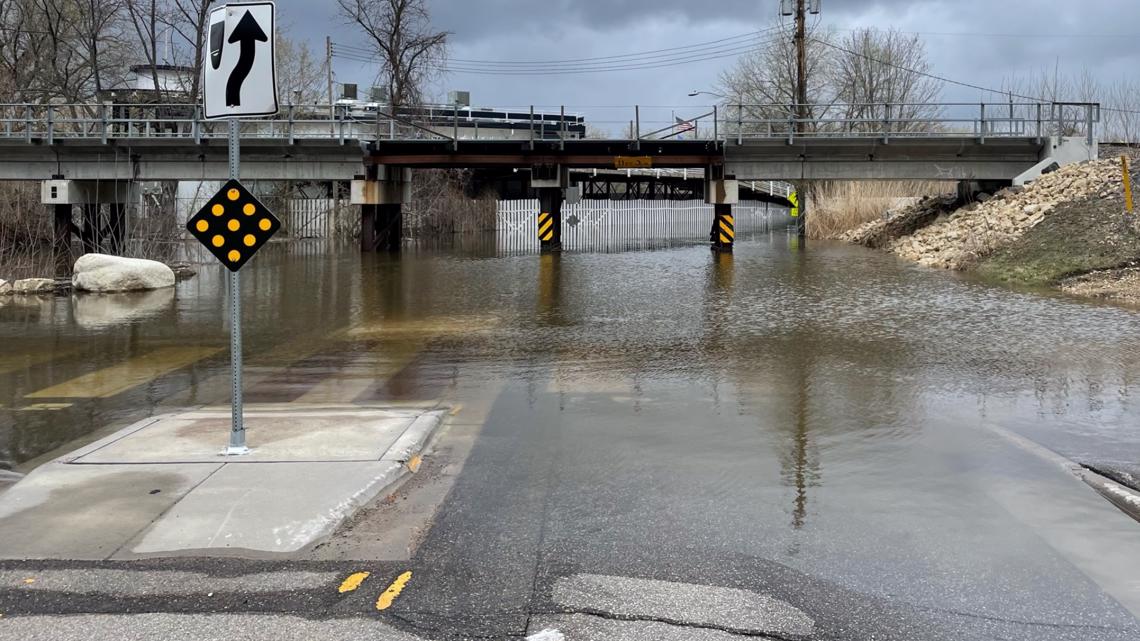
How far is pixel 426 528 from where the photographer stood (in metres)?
5.87

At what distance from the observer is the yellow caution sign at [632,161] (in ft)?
111

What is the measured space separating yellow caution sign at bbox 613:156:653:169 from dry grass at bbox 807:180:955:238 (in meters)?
14.0

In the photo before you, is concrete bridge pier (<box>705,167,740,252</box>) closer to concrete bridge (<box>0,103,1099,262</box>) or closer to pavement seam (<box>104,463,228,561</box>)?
concrete bridge (<box>0,103,1099,262</box>)

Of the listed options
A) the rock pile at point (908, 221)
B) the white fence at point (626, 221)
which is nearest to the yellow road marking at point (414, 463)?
the rock pile at point (908, 221)

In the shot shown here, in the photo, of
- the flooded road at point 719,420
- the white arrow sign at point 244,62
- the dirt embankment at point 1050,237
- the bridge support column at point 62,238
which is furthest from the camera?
the bridge support column at point 62,238

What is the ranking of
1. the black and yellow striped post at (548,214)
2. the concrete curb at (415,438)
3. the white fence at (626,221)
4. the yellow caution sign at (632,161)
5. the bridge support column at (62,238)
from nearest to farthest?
the concrete curb at (415,438), the bridge support column at (62,238), the yellow caution sign at (632,161), the black and yellow striped post at (548,214), the white fence at (626,221)

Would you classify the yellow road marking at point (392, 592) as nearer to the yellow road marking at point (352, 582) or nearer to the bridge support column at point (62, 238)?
the yellow road marking at point (352, 582)

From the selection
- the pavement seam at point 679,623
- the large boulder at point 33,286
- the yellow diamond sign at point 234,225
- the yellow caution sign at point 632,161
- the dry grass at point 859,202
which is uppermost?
the yellow caution sign at point 632,161

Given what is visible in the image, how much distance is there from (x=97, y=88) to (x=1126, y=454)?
4183 cm

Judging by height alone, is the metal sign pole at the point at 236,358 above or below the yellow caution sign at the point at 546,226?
below

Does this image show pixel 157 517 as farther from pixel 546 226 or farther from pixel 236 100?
pixel 546 226

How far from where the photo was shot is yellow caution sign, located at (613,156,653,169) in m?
33.9

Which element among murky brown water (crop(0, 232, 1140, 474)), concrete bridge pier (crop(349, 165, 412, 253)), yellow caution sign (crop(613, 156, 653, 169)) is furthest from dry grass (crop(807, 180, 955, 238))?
murky brown water (crop(0, 232, 1140, 474))

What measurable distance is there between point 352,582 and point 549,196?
3133 centimetres
